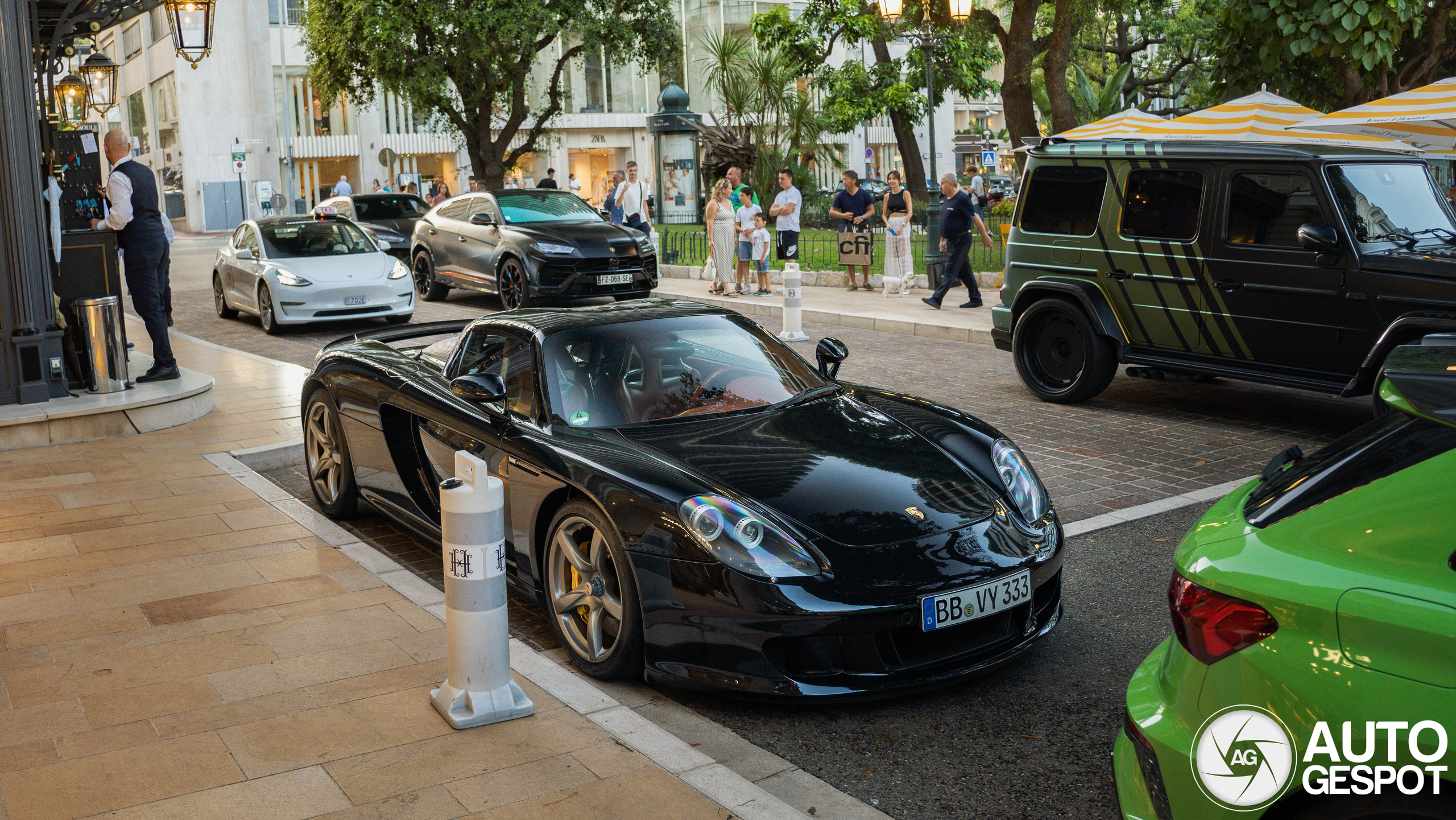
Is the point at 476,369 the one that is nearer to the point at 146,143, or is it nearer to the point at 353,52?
the point at 353,52

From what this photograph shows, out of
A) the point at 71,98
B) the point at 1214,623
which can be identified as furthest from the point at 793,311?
the point at 71,98

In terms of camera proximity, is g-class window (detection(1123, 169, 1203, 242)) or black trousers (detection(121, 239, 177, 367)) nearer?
g-class window (detection(1123, 169, 1203, 242))

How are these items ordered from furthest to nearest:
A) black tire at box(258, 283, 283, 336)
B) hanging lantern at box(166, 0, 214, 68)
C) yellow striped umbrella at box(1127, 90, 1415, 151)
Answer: black tire at box(258, 283, 283, 336), yellow striped umbrella at box(1127, 90, 1415, 151), hanging lantern at box(166, 0, 214, 68)

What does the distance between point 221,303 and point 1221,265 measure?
13.7 meters

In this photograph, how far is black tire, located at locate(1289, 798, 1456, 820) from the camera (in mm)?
2109

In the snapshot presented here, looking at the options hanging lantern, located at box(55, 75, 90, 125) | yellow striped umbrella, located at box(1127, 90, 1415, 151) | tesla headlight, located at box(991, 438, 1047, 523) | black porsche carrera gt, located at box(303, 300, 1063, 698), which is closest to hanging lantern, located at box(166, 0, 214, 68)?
Result: black porsche carrera gt, located at box(303, 300, 1063, 698)

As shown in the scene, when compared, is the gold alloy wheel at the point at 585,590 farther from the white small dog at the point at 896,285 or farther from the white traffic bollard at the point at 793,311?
the white small dog at the point at 896,285

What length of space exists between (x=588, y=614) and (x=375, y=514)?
2.74 meters

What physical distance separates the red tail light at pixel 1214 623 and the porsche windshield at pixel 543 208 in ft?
50.7

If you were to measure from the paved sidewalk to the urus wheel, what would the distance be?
32.0 ft

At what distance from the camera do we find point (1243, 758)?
2.37 metres

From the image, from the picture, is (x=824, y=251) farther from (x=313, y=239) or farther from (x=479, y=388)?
(x=479, y=388)

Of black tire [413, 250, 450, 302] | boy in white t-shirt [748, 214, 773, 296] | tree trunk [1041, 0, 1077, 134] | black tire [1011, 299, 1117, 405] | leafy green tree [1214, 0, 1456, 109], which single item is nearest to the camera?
black tire [1011, 299, 1117, 405]

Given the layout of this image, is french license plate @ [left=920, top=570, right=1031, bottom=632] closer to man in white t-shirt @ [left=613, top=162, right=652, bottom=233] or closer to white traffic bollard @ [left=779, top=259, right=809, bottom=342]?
white traffic bollard @ [left=779, top=259, right=809, bottom=342]
